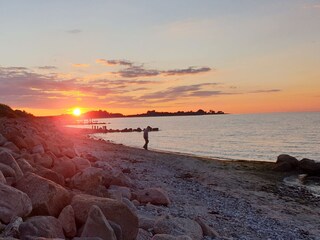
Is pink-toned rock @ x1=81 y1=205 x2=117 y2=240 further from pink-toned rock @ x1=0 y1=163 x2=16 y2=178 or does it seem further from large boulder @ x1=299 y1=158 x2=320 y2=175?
large boulder @ x1=299 y1=158 x2=320 y2=175

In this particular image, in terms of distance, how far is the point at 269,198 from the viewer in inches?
787

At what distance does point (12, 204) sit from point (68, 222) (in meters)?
1.05

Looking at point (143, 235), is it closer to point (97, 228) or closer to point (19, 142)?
point (97, 228)

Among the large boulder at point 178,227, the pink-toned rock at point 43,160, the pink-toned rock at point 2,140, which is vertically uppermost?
the pink-toned rock at point 2,140

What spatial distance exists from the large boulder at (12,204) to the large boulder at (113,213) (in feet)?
3.13

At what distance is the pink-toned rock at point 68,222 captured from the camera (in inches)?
267

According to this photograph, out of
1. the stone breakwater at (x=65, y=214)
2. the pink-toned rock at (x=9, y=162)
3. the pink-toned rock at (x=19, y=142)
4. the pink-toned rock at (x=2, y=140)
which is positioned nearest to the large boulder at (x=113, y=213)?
the stone breakwater at (x=65, y=214)

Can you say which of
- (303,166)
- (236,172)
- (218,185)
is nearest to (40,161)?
(218,185)

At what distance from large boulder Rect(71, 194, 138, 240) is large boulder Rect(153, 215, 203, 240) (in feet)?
4.34

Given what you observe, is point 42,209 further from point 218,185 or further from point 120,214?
point 218,185

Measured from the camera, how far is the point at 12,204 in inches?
257

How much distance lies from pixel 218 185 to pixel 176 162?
31.2 feet

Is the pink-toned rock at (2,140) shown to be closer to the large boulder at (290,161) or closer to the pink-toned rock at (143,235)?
the pink-toned rock at (143,235)

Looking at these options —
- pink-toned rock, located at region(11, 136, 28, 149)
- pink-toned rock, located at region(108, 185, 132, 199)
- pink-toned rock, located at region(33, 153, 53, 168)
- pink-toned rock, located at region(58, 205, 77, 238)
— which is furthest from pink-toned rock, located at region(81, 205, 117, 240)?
pink-toned rock, located at region(11, 136, 28, 149)
